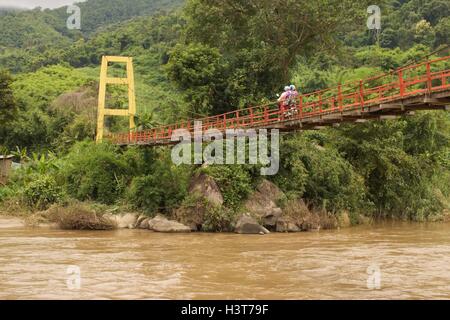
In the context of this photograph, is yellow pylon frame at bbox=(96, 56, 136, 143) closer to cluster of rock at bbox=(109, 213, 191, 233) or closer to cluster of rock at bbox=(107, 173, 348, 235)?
cluster of rock at bbox=(109, 213, 191, 233)

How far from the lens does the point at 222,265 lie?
15789mm

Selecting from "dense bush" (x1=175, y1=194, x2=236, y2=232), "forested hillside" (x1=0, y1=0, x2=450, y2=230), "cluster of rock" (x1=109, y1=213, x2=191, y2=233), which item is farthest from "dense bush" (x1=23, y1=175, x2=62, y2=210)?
"dense bush" (x1=175, y1=194, x2=236, y2=232)

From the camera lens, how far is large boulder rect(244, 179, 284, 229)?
23516mm

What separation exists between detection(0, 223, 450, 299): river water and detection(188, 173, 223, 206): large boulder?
1.74 meters

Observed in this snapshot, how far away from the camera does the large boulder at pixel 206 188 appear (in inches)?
917

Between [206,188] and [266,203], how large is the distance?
90.5 inches

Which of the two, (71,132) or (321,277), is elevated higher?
(71,132)

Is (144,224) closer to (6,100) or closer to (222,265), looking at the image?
(222,265)

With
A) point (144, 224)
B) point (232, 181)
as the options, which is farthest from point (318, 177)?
point (144, 224)

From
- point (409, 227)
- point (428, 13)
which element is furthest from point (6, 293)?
point (428, 13)

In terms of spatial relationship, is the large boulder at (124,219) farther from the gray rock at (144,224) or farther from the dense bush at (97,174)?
the dense bush at (97,174)

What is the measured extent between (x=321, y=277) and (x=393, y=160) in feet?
50.2
